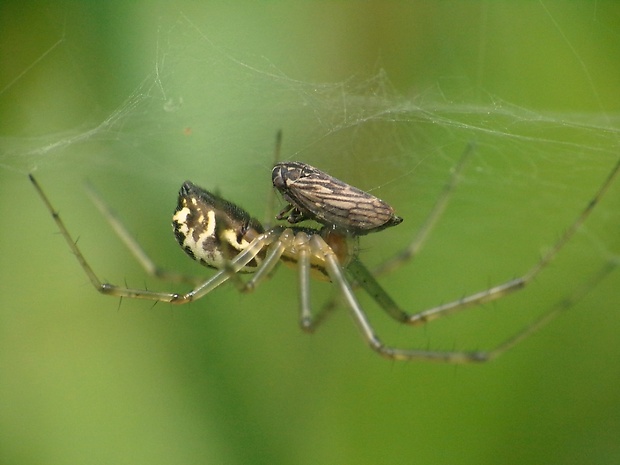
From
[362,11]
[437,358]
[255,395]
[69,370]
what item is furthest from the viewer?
[362,11]

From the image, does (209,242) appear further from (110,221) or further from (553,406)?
(553,406)

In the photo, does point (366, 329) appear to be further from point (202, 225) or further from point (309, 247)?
point (202, 225)

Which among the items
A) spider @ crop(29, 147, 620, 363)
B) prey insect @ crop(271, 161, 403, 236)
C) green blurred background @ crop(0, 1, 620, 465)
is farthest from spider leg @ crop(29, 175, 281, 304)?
prey insect @ crop(271, 161, 403, 236)

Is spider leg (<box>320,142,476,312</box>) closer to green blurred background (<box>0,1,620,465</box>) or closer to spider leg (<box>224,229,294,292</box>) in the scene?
green blurred background (<box>0,1,620,465</box>)

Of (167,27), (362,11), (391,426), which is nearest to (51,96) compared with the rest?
(167,27)

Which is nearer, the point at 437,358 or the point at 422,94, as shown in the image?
the point at 437,358

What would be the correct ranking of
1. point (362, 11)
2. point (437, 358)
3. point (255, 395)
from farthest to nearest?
point (362, 11) → point (255, 395) → point (437, 358)

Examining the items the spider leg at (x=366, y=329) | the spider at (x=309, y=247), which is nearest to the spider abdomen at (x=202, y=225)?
the spider at (x=309, y=247)
